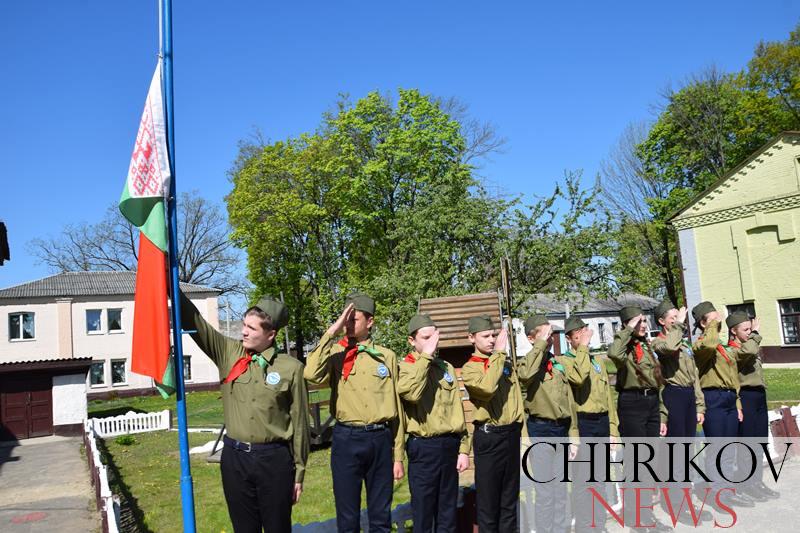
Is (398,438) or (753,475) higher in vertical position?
(398,438)

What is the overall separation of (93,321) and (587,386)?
130ft

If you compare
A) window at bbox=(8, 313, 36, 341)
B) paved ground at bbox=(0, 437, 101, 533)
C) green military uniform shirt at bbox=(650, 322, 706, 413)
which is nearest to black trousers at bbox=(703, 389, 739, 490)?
green military uniform shirt at bbox=(650, 322, 706, 413)

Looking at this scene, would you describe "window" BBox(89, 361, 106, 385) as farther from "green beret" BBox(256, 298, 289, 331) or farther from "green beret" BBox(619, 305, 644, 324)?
"green beret" BBox(256, 298, 289, 331)

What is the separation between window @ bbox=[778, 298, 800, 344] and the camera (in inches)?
1064

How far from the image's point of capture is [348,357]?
5594mm

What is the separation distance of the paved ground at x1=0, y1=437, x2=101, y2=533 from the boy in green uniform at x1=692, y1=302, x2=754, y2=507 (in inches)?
337

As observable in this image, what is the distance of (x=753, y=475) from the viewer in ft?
27.3

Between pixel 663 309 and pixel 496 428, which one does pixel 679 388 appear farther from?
pixel 496 428

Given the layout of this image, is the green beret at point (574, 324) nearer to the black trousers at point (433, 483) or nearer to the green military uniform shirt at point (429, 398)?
the green military uniform shirt at point (429, 398)

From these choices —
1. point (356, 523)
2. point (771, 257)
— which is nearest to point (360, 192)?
point (771, 257)

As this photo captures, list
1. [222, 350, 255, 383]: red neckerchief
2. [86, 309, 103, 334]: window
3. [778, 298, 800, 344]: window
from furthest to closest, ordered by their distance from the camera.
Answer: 1. [86, 309, 103, 334]: window
2. [778, 298, 800, 344]: window
3. [222, 350, 255, 383]: red neckerchief

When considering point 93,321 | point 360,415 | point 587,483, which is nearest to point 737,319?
→ point 587,483

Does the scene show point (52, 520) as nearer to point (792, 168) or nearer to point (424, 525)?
point (424, 525)

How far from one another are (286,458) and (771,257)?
28.2 m
